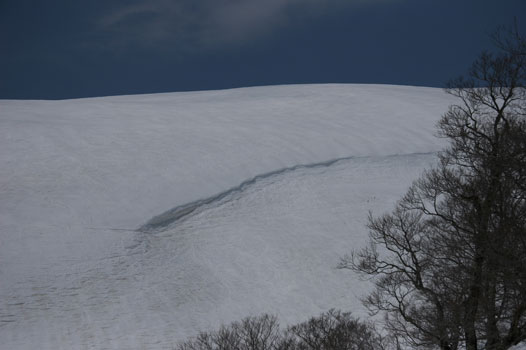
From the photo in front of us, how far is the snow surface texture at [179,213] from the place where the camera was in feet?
43.9

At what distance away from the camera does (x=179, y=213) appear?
17.3 m

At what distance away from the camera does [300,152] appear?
21328mm

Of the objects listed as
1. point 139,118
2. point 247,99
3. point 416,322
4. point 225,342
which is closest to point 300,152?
point 139,118

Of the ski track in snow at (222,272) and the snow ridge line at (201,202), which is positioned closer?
the ski track in snow at (222,272)

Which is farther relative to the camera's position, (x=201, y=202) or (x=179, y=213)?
(x=201, y=202)

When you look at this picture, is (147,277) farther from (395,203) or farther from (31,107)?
(31,107)

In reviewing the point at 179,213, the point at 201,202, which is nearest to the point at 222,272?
the point at 179,213

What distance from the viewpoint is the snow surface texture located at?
13367mm

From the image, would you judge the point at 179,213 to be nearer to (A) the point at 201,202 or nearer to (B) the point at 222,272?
(A) the point at 201,202

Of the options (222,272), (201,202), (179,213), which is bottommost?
(222,272)

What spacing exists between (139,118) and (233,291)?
11.6 m

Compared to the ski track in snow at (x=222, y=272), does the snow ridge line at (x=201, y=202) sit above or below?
above

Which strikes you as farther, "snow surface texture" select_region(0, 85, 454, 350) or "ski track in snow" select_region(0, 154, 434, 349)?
"snow surface texture" select_region(0, 85, 454, 350)

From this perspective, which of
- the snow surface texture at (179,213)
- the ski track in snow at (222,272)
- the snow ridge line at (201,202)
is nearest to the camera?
the ski track in snow at (222,272)
